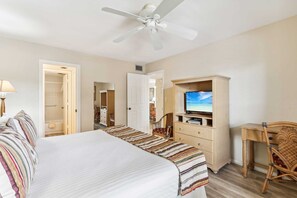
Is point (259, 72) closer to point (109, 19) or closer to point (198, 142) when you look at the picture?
point (198, 142)

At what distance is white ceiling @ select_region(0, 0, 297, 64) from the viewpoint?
1921 mm

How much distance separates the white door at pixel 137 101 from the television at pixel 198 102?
1907mm

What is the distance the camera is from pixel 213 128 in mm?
2574

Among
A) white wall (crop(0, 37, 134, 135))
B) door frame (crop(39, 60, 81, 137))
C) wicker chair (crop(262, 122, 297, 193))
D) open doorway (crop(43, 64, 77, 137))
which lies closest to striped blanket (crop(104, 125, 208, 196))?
wicker chair (crop(262, 122, 297, 193))

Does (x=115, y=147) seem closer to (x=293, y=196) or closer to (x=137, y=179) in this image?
(x=137, y=179)

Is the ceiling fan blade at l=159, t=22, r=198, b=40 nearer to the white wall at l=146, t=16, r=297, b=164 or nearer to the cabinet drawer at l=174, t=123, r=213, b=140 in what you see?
the white wall at l=146, t=16, r=297, b=164

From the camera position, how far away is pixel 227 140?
284 centimetres

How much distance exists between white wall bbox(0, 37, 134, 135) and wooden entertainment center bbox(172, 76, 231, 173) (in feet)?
7.28

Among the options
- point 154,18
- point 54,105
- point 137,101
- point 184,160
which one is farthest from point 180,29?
point 54,105

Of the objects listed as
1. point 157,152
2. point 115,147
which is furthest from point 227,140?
point 115,147

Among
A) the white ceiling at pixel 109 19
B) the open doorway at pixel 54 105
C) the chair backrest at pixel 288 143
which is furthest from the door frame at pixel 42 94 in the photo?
the chair backrest at pixel 288 143

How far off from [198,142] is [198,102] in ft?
2.56

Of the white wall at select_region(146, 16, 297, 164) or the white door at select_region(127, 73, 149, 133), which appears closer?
the white wall at select_region(146, 16, 297, 164)

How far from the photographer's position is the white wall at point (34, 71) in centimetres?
296
